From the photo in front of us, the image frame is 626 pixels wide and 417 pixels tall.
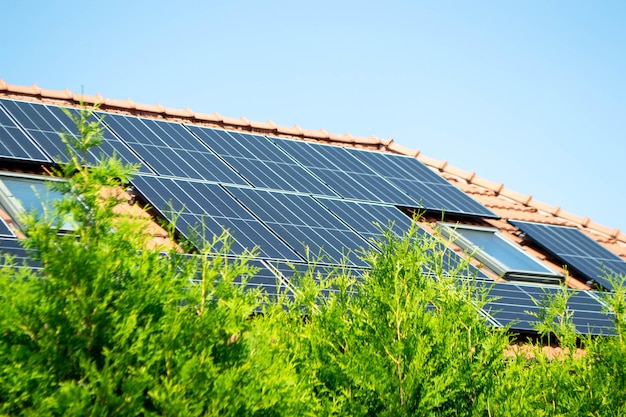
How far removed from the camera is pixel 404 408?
9195mm

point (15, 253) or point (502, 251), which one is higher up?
point (502, 251)

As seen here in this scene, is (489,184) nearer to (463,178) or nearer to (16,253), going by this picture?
(463,178)

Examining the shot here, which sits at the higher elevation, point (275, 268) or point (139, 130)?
point (139, 130)

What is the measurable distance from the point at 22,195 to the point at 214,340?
5.38m

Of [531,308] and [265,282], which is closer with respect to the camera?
[265,282]

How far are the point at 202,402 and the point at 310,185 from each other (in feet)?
30.6

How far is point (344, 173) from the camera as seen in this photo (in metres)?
17.8

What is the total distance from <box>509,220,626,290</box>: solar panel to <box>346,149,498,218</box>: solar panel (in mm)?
1067

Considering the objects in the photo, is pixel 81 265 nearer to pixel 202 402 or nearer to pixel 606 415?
pixel 202 402

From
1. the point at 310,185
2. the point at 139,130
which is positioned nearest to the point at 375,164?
the point at 310,185

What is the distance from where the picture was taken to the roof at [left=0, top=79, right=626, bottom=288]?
17.0m

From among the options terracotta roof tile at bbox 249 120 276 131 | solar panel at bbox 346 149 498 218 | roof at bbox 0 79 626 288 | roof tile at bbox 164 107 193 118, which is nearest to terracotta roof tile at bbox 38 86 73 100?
roof at bbox 0 79 626 288

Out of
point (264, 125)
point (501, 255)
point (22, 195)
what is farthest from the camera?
point (264, 125)

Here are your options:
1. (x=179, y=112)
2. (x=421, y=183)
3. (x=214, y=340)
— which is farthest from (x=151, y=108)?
(x=214, y=340)
